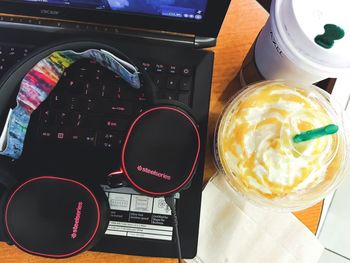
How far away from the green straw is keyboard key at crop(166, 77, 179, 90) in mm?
152

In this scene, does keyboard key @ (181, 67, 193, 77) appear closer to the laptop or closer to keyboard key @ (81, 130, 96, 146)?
the laptop

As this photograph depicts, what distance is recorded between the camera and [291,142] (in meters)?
0.36

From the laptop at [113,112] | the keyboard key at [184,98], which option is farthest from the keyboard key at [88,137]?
the keyboard key at [184,98]

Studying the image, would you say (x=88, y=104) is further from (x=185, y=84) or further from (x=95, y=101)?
(x=185, y=84)

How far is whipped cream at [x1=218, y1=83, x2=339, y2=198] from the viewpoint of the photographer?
1.21ft

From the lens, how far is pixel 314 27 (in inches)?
13.4

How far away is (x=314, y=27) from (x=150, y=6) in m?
0.16

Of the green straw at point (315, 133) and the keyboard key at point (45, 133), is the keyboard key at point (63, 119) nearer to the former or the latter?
the keyboard key at point (45, 133)

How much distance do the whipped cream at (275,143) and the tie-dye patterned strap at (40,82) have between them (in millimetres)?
115

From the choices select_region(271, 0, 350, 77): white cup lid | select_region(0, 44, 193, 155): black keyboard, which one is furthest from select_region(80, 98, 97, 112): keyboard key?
select_region(271, 0, 350, 77): white cup lid

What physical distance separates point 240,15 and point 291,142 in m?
0.21

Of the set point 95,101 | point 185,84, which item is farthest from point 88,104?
point 185,84

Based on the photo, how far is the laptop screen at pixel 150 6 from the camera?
1.29 feet

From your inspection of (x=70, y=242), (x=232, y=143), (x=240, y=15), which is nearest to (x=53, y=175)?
(x=70, y=242)
